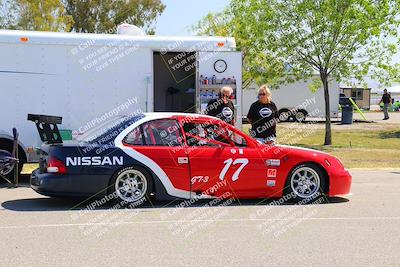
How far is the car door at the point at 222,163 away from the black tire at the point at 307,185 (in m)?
0.44

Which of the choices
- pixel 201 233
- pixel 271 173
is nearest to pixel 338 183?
pixel 271 173

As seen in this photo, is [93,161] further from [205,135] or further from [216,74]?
[216,74]

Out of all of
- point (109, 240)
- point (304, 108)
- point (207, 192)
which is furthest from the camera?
point (304, 108)

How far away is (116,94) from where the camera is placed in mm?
11047

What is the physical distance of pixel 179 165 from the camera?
26.5 feet

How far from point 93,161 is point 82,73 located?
344 cm

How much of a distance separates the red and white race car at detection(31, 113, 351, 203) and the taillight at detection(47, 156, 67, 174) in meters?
0.01

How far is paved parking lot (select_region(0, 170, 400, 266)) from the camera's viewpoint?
5516 millimetres

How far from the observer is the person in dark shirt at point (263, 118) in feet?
32.5

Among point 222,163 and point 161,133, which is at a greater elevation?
point 161,133

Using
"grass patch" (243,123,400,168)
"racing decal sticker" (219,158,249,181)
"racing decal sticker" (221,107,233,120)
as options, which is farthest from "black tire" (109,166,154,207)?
"grass patch" (243,123,400,168)

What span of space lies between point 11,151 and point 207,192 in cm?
411

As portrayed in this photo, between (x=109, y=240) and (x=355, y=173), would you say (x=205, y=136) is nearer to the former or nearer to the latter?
(x=109, y=240)

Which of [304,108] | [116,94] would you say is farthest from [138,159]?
[304,108]
